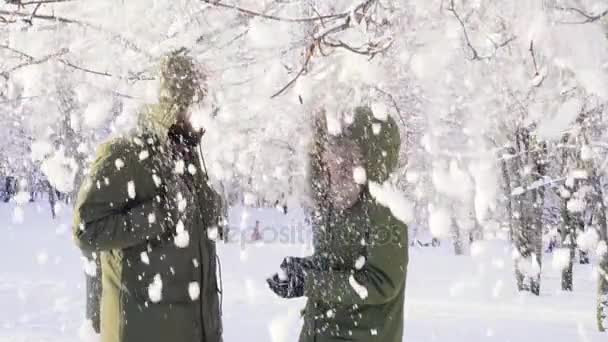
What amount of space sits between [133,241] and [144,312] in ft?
0.91

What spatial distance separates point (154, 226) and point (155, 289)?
0.24m

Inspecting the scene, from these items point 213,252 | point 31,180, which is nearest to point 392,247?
point 213,252

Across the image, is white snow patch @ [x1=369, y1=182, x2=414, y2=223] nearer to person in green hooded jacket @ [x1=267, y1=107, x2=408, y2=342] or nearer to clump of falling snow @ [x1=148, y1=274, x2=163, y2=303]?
person in green hooded jacket @ [x1=267, y1=107, x2=408, y2=342]

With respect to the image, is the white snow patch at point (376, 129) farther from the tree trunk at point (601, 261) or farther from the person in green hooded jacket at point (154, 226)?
the tree trunk at point (601, 261)

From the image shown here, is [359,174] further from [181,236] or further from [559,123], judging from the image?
[559,123]

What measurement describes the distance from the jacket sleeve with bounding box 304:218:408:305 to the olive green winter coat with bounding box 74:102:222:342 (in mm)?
555

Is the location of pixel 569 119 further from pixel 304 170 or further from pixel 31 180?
pixel 31 180

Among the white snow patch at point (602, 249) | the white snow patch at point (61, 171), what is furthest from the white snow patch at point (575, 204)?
the white snow patch at point (61, 171)

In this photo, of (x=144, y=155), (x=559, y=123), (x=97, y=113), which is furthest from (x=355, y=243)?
(x=97, y=113)

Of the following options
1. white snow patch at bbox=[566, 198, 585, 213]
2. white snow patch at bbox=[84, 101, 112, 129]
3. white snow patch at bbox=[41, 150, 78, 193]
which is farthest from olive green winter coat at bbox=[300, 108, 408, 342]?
white snow patch at bbox=[566, 198, 585, 213]

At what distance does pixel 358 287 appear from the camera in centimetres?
239

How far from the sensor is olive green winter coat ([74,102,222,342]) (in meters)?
2.64

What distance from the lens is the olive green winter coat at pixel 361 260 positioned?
2.40m

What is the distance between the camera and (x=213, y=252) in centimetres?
286
